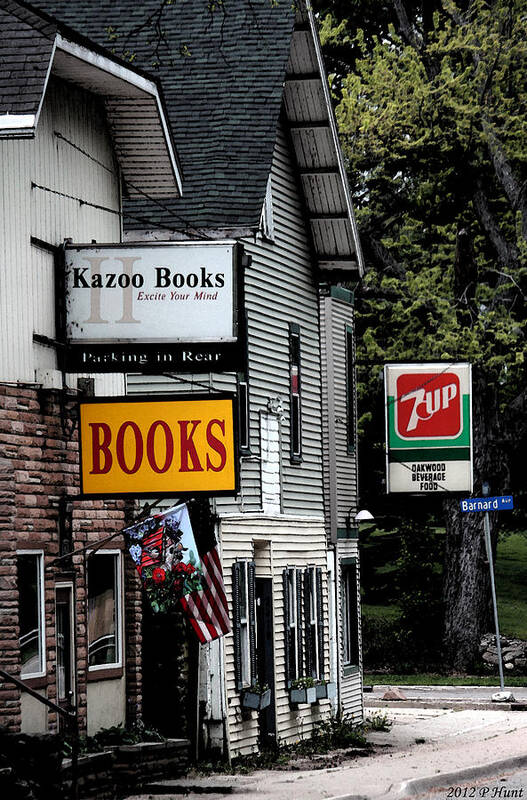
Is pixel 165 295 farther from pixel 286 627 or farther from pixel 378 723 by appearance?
pixel 378 723

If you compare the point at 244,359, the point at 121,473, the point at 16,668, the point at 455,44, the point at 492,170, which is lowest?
the point at 16,668

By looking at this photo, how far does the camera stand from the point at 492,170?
39281mm

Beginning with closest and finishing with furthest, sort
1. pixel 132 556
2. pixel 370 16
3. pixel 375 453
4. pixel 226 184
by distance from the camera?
pixel 132 556 < pixel 226 184 < pixel 370 16 < pixel 375 453

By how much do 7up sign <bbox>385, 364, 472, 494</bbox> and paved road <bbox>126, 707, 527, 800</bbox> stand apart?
397 centimetres

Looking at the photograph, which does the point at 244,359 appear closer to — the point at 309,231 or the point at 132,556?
the point at 132,556

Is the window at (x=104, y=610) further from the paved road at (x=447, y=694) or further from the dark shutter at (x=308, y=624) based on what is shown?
the paved road at (x=447, y=694)

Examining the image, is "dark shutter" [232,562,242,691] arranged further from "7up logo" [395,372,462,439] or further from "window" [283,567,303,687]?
"7up logo" [395,372,462,439]

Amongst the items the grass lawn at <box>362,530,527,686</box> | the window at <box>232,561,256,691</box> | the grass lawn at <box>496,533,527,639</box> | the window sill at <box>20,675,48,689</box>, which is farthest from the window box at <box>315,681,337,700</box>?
the grass lawn at <box>496,533,527,639</box>

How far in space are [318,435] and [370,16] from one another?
18.7 meters

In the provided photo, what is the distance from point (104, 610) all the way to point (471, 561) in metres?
22.3

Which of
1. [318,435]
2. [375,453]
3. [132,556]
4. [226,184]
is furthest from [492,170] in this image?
[132,556]

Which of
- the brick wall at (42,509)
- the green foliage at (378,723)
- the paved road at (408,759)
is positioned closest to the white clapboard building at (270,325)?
the green foliage at (378,723)

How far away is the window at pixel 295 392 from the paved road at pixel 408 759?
4.52m

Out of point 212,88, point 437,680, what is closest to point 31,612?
point 212,88
